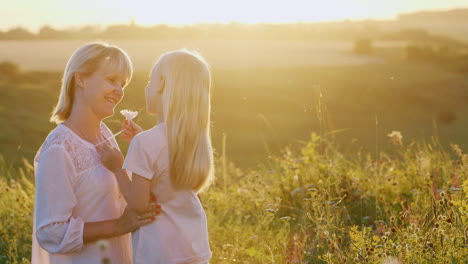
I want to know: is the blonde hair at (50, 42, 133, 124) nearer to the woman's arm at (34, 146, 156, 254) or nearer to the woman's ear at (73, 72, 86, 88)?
the woman's ear at (73, 72, 86, 88)

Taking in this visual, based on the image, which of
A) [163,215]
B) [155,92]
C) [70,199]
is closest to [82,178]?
[70,199]

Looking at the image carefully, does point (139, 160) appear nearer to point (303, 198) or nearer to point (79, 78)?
point (79, 78)

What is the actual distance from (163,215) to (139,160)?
34cm

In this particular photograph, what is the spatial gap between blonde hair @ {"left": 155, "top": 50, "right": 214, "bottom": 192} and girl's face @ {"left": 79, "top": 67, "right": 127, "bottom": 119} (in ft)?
0.90

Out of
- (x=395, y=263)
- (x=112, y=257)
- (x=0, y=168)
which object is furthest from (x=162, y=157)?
(x=0, y=168)

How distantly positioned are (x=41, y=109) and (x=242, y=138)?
13498 millimetres

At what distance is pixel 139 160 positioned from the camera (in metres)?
2.90

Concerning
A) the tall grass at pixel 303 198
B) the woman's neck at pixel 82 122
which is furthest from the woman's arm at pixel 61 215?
the tall grass at pixel 303 198

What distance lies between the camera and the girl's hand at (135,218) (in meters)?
2.94

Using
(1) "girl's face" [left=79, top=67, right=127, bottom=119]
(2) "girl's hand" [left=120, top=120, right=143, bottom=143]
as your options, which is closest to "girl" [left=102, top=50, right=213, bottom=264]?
(1) "girl's face" [left=79, top=67, right=127, bottom=119]

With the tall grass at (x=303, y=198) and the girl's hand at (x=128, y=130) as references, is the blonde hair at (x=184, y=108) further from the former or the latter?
the tall grass at (x=303, y=198)

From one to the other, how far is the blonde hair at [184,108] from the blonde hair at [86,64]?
25 cm

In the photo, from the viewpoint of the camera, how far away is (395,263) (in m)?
3.36

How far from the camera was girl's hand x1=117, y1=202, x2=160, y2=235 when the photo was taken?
9.63ft
